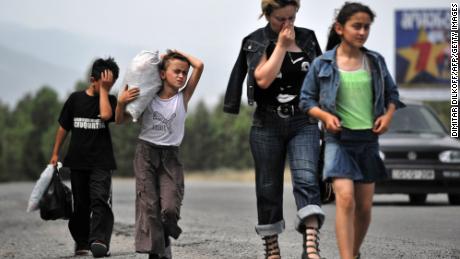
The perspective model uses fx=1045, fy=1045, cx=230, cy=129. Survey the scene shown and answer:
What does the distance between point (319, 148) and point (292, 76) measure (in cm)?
53

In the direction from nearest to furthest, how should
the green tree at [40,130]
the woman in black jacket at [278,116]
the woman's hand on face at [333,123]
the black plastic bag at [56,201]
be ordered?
the woman's hand on face at [333,123] < the woman in black jacket at [278,116] < the black plastic bag at [56,201] < the green tree at [40,130]

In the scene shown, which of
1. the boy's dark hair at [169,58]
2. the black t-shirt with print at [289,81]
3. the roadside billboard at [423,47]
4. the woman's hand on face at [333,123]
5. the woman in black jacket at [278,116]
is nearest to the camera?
the woman's hand on face at [333,123]

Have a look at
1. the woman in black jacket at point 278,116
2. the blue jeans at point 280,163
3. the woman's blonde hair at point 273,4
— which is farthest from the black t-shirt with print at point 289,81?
the woman's blonde hair at point 273,4

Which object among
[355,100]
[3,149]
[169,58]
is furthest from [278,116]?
[3,149]

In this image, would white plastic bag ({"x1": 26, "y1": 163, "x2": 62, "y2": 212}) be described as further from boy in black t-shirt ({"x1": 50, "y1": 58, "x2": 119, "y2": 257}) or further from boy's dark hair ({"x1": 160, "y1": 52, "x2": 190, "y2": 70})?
boy's dark hair ({"x1": 160, "y1": 52, "x2": 190, "y2": 70})

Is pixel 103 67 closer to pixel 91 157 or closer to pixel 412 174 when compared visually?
pixel 91 157

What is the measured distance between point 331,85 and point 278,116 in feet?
2.09

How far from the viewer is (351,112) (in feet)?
20.2

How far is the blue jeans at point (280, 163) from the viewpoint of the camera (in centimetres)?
660

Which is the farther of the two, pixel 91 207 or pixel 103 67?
pixel 91 207

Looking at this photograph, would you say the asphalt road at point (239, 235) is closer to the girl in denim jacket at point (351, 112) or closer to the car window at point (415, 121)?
the car window at point (415, 121)

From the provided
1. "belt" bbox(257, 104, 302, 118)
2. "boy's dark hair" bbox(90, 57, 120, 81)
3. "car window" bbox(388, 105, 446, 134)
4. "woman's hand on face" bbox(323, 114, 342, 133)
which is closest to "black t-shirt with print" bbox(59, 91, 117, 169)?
"boy's dark hair" bbox(90, 57, 120, 81)

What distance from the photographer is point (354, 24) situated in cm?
617

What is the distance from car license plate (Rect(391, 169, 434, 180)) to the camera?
14664 mm
